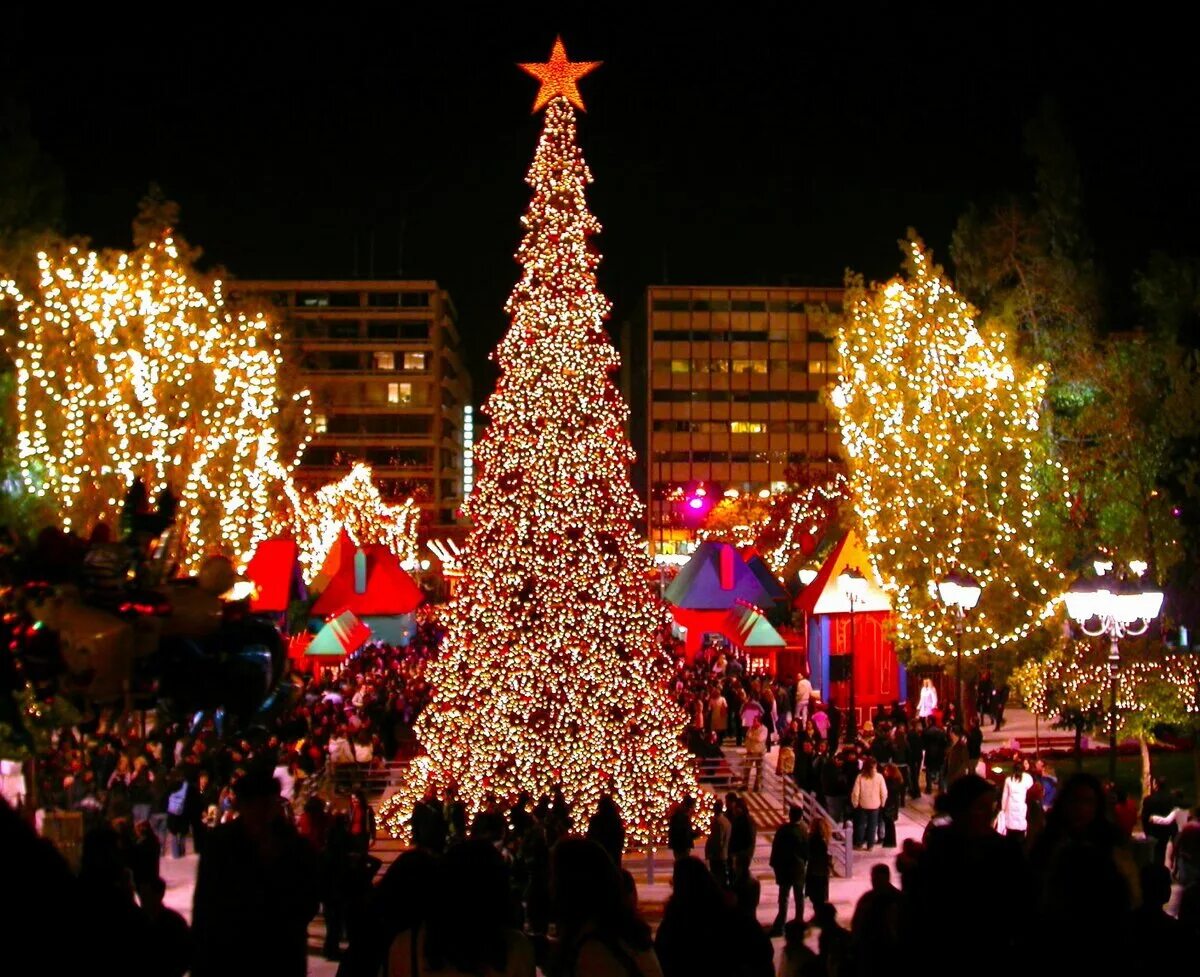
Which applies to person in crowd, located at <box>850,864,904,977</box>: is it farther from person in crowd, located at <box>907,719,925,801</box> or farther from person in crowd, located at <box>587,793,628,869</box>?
person in crowd, located at <box>907,719,925,801</box>

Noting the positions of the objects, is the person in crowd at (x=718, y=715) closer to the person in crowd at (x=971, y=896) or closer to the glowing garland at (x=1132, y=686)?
the glowing garland at (x=1132, y=686)

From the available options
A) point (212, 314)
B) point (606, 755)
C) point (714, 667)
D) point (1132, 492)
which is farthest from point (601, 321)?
point (714, 667)

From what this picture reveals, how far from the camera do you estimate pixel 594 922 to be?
183 inches

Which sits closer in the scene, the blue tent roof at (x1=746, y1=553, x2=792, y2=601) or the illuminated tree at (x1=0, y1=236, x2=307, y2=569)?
the illuminated tree at (x1=0, y1=236, x2=307, y2=569)

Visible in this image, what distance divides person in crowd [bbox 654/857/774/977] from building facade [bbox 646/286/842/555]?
9723 cm

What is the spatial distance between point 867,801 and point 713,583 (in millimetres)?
11935

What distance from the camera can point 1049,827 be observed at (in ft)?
22.0

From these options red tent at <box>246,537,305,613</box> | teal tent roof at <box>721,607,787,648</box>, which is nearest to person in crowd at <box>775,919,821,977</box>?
red tent at <box>246,537,305,613</box>

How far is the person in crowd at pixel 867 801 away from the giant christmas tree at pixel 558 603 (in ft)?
7.37

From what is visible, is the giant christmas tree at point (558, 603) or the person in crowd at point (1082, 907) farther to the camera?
the giant christmas tree at point (558, 603)

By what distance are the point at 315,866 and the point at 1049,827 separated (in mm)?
3292

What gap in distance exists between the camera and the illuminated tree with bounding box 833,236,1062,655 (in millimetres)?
27391

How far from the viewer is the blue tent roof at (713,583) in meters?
29.5

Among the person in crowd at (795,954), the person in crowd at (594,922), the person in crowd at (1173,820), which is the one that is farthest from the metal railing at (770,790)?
the person in crowd at (594,922)
